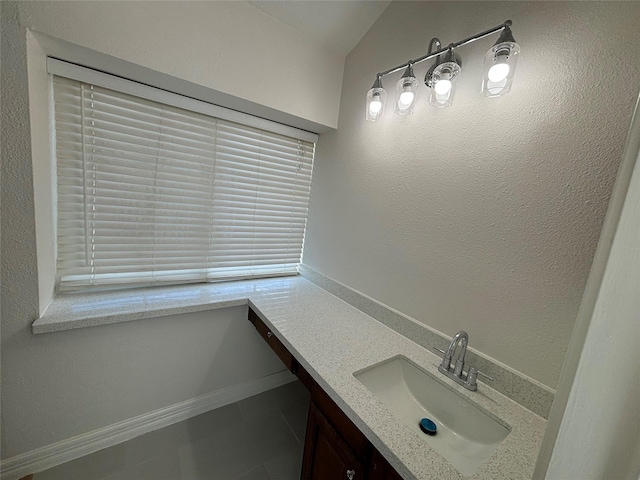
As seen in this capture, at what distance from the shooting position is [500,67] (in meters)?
0.87

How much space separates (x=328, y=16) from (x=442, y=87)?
33.6 inches

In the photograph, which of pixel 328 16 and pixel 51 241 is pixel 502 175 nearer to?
pixel 328 16

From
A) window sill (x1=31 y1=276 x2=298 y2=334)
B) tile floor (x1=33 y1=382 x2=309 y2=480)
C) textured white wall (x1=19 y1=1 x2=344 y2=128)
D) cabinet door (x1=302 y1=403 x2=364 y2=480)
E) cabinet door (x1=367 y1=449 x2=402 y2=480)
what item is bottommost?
tile floor (x1=33 y1=382 x2=309 y2=480)

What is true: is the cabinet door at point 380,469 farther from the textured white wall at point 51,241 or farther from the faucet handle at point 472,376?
the textured white wall at point 51,241

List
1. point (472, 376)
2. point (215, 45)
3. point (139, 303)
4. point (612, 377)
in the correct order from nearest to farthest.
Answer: point (612, 377) → point (472, 376) → point (215, 45) → point (139, 303)

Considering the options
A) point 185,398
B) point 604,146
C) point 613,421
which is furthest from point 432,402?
point 185,398

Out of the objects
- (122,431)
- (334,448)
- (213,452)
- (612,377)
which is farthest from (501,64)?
(122,431)

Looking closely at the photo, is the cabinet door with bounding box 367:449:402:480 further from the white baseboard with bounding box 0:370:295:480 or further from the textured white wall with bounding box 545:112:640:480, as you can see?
the white baseboard with bounding box 0:370:295:480

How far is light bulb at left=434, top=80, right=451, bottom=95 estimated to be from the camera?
3.34ft

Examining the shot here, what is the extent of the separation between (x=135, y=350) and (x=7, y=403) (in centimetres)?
47

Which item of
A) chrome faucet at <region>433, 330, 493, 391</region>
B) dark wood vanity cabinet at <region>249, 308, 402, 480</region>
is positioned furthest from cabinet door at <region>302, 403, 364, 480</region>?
chrome faucet at <region>433, 330, 493, 391</region>

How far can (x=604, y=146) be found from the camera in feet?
2.49

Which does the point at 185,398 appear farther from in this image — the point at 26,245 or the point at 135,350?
the point at 26,245

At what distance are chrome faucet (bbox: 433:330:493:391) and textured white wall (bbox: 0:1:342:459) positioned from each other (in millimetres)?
1173
